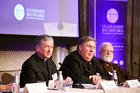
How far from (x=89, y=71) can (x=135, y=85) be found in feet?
2.56

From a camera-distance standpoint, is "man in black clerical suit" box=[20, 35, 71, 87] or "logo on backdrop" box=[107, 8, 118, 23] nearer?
"man in black clerical suit" box=[20, 35, 71, 87]

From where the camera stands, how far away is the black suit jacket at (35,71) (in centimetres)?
323

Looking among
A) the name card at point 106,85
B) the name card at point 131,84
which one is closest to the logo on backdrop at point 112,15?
the name card at point 131,84

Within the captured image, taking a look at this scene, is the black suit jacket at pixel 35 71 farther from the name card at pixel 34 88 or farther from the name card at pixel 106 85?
the name card at pixel 106 85

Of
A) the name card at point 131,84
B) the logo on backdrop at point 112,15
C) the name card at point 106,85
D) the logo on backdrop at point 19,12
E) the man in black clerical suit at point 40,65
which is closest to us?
the name card at point 106,85

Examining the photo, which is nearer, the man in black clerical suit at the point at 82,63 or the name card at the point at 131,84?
the name card at the point at 131,84

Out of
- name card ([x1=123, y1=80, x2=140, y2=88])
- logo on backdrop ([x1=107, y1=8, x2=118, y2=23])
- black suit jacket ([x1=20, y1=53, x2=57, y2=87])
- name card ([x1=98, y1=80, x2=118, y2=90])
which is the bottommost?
name card ([x1=123, y1=80, x2=140, y2=88])

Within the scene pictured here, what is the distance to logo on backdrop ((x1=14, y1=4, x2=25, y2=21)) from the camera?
482 cm

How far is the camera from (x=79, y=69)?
143 inches

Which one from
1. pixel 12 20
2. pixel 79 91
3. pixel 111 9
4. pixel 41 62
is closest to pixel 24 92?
pixel 79 91

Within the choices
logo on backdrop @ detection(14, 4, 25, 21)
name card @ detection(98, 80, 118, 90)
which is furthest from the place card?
logo on backdrop @ detection(14, 4, 25, 21)

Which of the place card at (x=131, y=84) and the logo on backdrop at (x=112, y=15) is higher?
the logo on backdrop at (x=112, y=15)

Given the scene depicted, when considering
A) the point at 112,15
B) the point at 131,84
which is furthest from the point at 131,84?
the point at 112,15

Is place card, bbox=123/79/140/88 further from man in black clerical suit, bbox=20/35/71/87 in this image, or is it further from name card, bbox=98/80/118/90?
man in black clerical suit, bbox=20/35/71/87
